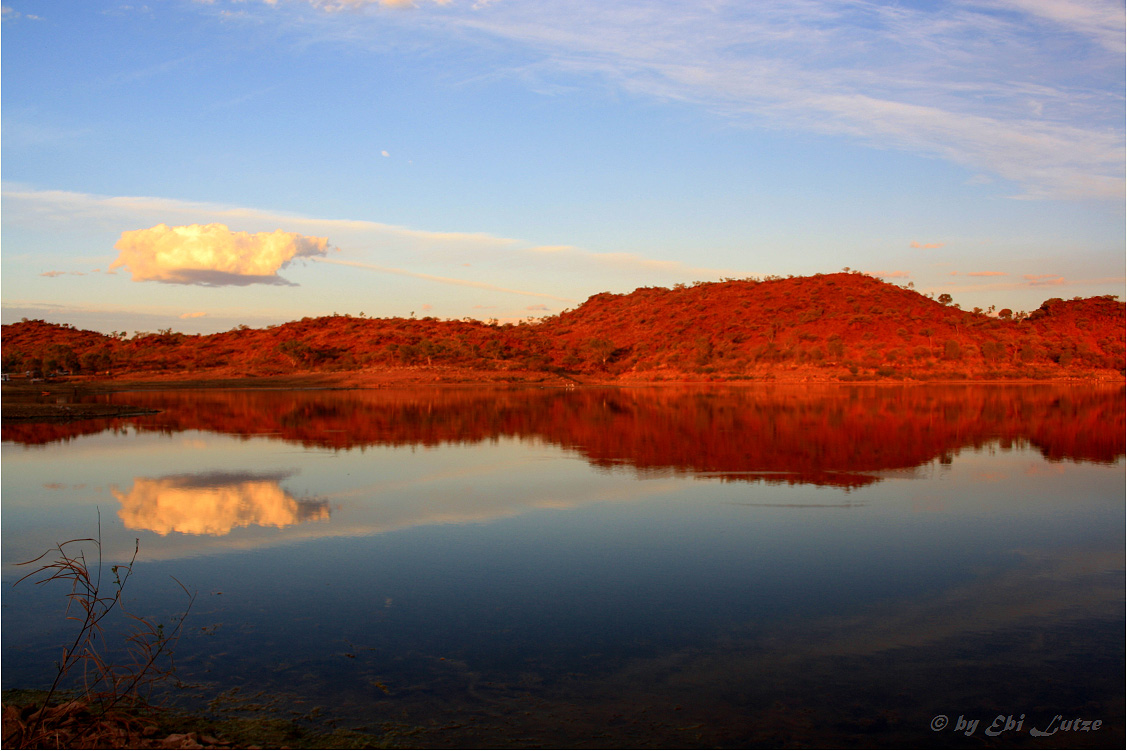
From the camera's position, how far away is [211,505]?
43.5 ft

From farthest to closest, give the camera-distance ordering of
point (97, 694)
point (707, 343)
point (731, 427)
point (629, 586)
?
Result: point (707, 343) < point (731, 427) < point (629, 586) < point (97, 694)

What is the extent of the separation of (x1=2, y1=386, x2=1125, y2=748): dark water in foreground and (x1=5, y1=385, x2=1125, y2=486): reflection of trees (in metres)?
0.40

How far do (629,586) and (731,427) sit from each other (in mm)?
17895

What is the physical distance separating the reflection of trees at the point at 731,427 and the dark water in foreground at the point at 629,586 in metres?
0.40

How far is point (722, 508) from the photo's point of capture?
41.9 feet

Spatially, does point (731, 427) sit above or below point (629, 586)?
above

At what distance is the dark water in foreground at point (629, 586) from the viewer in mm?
5719

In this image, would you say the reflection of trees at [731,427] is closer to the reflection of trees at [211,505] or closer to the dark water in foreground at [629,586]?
the dark water in foreground at [629,586]

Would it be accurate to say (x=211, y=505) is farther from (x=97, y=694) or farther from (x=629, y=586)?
(x=629, y=586)

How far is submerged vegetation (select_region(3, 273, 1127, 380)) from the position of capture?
7169 cm

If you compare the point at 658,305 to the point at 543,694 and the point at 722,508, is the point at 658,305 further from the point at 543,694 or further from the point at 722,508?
the point at 543,694

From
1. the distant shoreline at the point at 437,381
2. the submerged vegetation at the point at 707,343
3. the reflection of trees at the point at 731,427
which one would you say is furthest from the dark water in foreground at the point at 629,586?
the submerged vegetation at the point at 707,343

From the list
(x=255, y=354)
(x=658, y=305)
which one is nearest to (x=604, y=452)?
(x=255, y=354)

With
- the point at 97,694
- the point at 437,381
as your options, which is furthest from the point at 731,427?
the point at 437,381
